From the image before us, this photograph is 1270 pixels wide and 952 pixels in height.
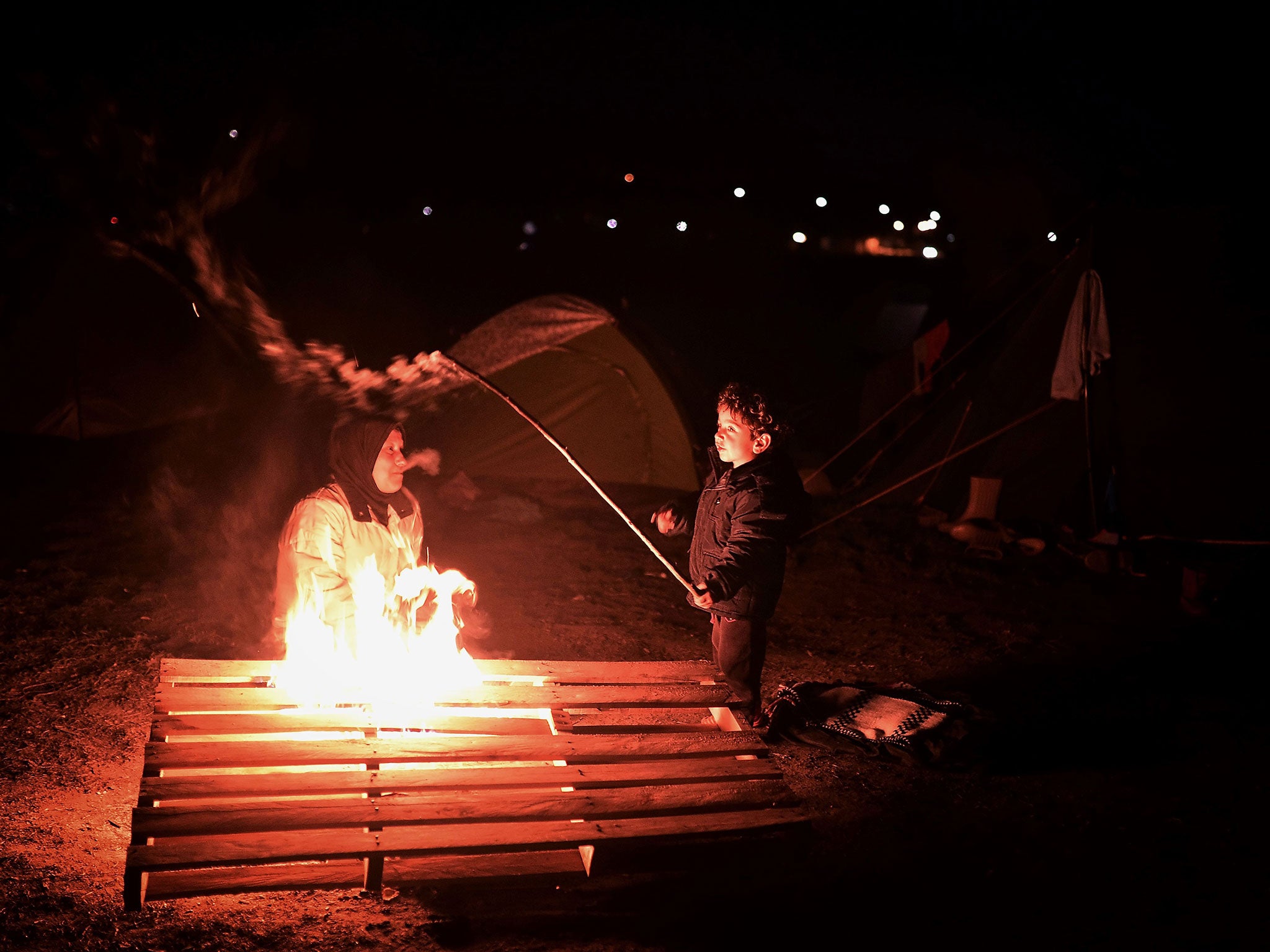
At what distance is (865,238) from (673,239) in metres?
8.20

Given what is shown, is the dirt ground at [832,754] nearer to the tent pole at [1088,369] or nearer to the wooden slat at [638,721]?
the wooden slat at [638,721]

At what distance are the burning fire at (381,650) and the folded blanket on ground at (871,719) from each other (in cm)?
186

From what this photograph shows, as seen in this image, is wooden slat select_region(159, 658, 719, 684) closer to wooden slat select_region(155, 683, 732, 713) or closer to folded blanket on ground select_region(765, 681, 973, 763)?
wooden slat select_region(155, 683, 732, 713)

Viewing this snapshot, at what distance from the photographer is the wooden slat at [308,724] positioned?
3484 mm

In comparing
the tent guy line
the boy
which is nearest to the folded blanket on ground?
the boy

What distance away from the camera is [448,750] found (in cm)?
352

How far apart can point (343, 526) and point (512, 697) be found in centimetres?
125

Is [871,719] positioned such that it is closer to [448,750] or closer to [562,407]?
[448,750]

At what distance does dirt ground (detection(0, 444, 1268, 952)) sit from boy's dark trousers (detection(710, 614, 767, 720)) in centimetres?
43

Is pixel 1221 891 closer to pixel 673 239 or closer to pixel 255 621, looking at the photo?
pixel 255 621

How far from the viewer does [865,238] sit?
117 ft

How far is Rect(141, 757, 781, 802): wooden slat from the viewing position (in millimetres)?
3088

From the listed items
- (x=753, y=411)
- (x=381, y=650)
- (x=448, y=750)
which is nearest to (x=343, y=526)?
(x=381, y=650)

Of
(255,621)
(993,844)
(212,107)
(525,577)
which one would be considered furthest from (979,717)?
(212,107)
